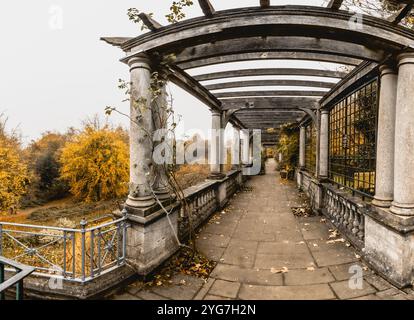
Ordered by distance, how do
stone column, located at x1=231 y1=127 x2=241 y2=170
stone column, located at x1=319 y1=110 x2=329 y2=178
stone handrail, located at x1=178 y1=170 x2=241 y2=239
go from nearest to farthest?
1. stone handrail, located at x1=178 y1=170 x2=241 y2=239
2. stone column, located at x1=319 y1=110 x2=329 y2=178
3. stone column, located at x1=231 y1=127 x2=241 y2=170

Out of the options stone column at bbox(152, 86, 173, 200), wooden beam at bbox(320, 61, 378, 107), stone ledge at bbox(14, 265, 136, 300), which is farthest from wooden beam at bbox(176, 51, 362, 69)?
stone ledge at bbox(14, 265, 136, 300)

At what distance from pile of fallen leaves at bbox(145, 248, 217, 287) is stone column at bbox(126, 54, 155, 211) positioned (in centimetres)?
117

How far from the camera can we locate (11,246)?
1105cm

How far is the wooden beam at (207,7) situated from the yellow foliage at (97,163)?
1930 centimetres

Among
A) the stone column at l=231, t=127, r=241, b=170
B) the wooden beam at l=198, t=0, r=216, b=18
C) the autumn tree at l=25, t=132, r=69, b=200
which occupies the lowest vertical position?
the autumn tree at l=25, t=132, r=69, b=200

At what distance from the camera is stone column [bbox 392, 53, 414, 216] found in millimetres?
3516

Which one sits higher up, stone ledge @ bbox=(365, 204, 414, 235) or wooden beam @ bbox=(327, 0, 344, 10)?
wooden beam @ bbox=(327, 0, 344, 10)

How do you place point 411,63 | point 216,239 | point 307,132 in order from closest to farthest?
point 411,63, point 216,239, point 307,132

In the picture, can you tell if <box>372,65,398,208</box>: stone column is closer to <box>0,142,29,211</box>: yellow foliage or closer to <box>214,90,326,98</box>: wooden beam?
<box>214,90,326,98</box>: wooden beam

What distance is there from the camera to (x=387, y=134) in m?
3.88

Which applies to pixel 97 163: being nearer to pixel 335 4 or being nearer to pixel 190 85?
pixel 190 85
